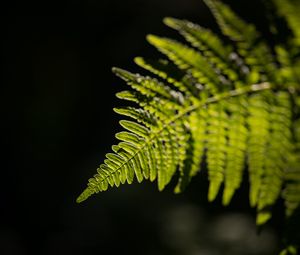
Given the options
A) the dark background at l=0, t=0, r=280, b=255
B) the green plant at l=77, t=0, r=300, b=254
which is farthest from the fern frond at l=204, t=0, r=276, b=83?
the dark background at l=0, t=0, r=280, b=255

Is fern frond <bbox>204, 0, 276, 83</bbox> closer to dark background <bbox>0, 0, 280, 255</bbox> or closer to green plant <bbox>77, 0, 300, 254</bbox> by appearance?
green plant <bbox>77, 0, 300, 254</bbox>

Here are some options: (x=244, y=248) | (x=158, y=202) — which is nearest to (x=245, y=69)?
(x=244, y=248)

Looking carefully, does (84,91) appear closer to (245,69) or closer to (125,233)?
(125,233)

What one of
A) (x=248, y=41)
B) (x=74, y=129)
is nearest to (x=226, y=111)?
(x=248, y=41)

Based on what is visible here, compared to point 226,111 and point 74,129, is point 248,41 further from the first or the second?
point 74,129

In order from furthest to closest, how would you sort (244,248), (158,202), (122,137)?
(158,202) → (244,248) → (122,137)

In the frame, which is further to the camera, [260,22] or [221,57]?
[260,22]

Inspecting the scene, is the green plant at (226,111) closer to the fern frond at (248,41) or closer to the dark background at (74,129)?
the fern frond at (248,41)
